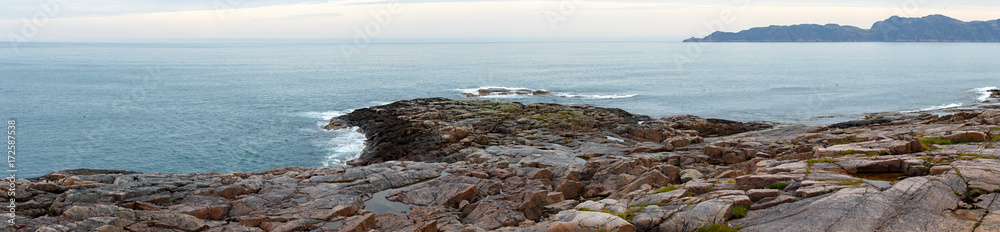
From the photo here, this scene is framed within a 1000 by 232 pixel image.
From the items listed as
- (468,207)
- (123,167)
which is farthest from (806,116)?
(123,167)

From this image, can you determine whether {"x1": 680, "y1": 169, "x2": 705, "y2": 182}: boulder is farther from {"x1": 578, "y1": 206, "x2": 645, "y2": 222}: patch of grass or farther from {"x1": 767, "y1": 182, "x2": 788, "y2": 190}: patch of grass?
{"x1": 578, "y1": 206, "x2": 645, "y2": 222}: patch of grass

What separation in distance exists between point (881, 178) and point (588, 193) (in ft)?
40.4

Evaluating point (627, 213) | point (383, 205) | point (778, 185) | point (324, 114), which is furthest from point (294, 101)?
point (778, 185)

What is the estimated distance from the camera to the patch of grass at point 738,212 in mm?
19992

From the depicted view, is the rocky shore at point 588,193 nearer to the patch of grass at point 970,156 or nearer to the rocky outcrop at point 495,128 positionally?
the patch of grass at point 970,156

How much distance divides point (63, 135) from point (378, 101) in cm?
4094

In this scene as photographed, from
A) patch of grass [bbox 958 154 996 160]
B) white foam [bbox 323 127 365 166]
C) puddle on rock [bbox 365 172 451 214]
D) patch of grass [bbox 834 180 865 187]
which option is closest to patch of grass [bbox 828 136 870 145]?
patch of grass [bbox 958 154 996 160]

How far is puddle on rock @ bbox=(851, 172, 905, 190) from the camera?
68.8 feet

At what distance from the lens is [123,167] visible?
49.1 metres

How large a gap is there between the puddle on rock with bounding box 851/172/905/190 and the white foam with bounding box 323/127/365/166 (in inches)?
1468

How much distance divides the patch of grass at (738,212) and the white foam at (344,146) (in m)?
35.1

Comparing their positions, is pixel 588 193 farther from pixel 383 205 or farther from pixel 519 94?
Result: pixel 519 94

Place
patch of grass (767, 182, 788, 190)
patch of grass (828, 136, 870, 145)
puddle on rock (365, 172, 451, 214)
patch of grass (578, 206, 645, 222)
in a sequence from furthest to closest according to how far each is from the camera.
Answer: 1. patch of grass (828, 136, 870, 145)
2. puddle on rock (365, 172, 451, 214)
3. patch of grass (767, 182, 788, 190)
4. patch of grass (578, 206, 645, 222)

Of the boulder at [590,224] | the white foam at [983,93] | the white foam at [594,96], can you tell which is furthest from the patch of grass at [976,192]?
the white foam at [983,93]
